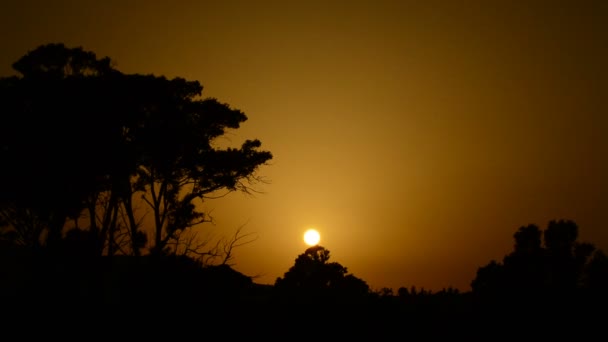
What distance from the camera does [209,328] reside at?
1142cm

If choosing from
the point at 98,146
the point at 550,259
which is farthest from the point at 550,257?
the point at 98,146

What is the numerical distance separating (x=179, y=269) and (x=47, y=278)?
14.5 ft

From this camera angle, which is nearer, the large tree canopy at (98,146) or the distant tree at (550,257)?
the large tree canopy at (98,146)

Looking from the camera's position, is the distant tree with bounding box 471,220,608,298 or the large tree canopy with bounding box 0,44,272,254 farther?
the distant tree with bounding box 471,220,608,298

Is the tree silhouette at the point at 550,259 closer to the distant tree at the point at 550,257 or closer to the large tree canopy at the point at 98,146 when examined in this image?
the distant tree at the point at 550,257

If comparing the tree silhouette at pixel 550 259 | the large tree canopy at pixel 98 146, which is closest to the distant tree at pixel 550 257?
the tree silhouette at pixel 550 259

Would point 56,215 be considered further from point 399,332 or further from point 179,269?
point 399,332

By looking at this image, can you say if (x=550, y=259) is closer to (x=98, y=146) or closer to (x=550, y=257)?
(x=550, y=257)

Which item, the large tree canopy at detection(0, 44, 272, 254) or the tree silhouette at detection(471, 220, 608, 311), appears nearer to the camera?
the large tree canopy at detection(0, 44, 272, 254)

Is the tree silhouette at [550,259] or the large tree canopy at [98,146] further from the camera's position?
the tree silhouette at [550,259]

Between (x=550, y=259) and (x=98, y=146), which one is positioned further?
(x=550, y=259)

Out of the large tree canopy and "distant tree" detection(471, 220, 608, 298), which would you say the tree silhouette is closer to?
"distant tree" detection(471, 220, 608, 298)

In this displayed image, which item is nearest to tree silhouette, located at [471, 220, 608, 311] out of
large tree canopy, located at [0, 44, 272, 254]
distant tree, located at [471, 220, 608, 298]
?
distant tree, located at [471, 220, 608, 298]

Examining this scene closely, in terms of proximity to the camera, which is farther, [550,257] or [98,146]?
[550,257]
